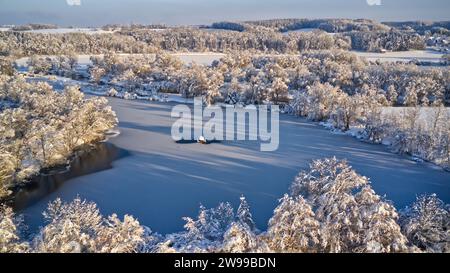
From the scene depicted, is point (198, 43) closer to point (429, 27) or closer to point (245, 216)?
point (429, 27)

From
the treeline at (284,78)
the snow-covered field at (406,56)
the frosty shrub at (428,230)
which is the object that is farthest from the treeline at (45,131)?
the snow-covered field at (406,56)

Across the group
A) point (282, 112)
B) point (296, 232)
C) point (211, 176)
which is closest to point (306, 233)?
point (296, 232)

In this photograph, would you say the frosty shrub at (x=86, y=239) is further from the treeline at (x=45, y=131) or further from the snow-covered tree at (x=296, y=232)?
the treeline at (x=45, y=131)

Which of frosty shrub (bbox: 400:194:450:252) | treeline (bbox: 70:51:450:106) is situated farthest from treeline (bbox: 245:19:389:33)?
frosty shrub (bbox: 400:194:450:252)

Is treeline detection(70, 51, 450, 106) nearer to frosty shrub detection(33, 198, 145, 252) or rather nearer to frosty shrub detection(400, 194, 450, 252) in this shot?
frosty shrub detection(400, 194, 450, 252)

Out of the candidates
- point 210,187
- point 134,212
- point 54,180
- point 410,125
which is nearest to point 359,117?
point 410,125
